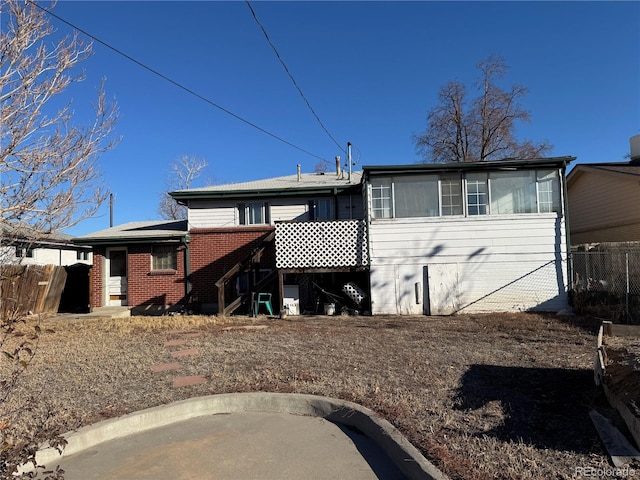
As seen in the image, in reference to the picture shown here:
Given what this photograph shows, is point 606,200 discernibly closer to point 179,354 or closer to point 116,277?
point 179,354

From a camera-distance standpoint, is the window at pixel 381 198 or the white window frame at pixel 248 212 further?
the white window frame at pixel 248 212

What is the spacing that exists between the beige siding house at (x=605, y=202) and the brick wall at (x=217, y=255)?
13.9m

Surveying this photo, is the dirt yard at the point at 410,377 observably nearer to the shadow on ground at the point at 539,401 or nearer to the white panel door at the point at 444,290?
the shadow on ground at the point at 539,401

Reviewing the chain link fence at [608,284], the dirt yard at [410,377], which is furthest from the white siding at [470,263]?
the dirt yard at [410,377]

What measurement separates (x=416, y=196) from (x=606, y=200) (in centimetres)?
1021

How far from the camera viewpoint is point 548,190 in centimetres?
→ 1350

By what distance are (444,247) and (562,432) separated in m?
9.99

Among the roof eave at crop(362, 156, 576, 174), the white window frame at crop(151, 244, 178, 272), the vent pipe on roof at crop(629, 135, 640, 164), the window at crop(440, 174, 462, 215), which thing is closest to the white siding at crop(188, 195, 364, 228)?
the white window frame at crop(151, 244, 178, 272)

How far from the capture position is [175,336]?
994 centimetres

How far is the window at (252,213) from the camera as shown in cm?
1636

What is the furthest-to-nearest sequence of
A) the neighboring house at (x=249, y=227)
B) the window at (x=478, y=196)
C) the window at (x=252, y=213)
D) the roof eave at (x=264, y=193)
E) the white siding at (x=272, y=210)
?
the window at (x=252, y=213), the white siding at (x=272, y=210), the roof eave at (x=264, y=193), the neighboring house at (x=249, y=227), the window at (x=478, y=196)

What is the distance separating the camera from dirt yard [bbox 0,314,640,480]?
3.68m

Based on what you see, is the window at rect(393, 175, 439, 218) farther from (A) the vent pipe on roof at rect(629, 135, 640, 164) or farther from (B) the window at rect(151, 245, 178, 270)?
(A) the vent pipe on roof at rect(629, 135, 640, 164)

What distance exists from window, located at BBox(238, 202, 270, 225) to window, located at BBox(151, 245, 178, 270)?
2835 mm
